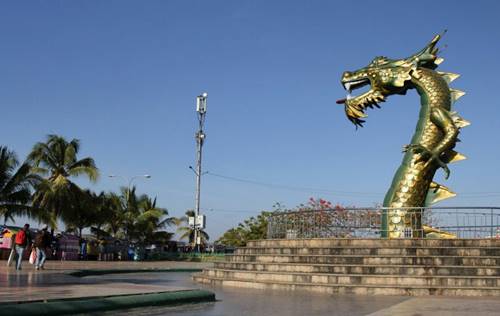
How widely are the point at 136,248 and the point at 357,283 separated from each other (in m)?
26.3

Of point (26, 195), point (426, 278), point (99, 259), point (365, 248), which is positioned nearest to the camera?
point (426, 278)

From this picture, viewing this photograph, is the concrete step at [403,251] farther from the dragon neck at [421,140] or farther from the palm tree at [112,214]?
the palm tree at [112,214]

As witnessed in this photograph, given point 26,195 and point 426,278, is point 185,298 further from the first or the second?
point 26,195

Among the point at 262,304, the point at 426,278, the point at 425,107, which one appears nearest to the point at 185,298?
the point at 262,304

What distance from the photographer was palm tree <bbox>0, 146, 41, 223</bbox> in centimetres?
2833

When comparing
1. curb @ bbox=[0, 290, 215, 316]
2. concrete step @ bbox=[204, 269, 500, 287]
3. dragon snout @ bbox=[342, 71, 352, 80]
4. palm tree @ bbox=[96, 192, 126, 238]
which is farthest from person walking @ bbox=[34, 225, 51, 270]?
palm tree @ bbox=[96, 192, 126, 238]

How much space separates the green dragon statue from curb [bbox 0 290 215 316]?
9378 millimetres

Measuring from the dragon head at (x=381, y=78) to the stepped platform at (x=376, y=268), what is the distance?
260 inches

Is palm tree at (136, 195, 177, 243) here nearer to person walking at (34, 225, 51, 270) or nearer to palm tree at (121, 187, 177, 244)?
palm tree at (121, 187, 177, 244)

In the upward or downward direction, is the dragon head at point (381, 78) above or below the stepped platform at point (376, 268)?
above

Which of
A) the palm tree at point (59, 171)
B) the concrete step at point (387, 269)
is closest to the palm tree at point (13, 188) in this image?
the palm tree at point (59, 171)

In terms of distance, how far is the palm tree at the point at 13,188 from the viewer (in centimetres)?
2833

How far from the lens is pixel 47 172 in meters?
34.8

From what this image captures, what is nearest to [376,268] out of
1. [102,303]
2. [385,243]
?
[385,243]
